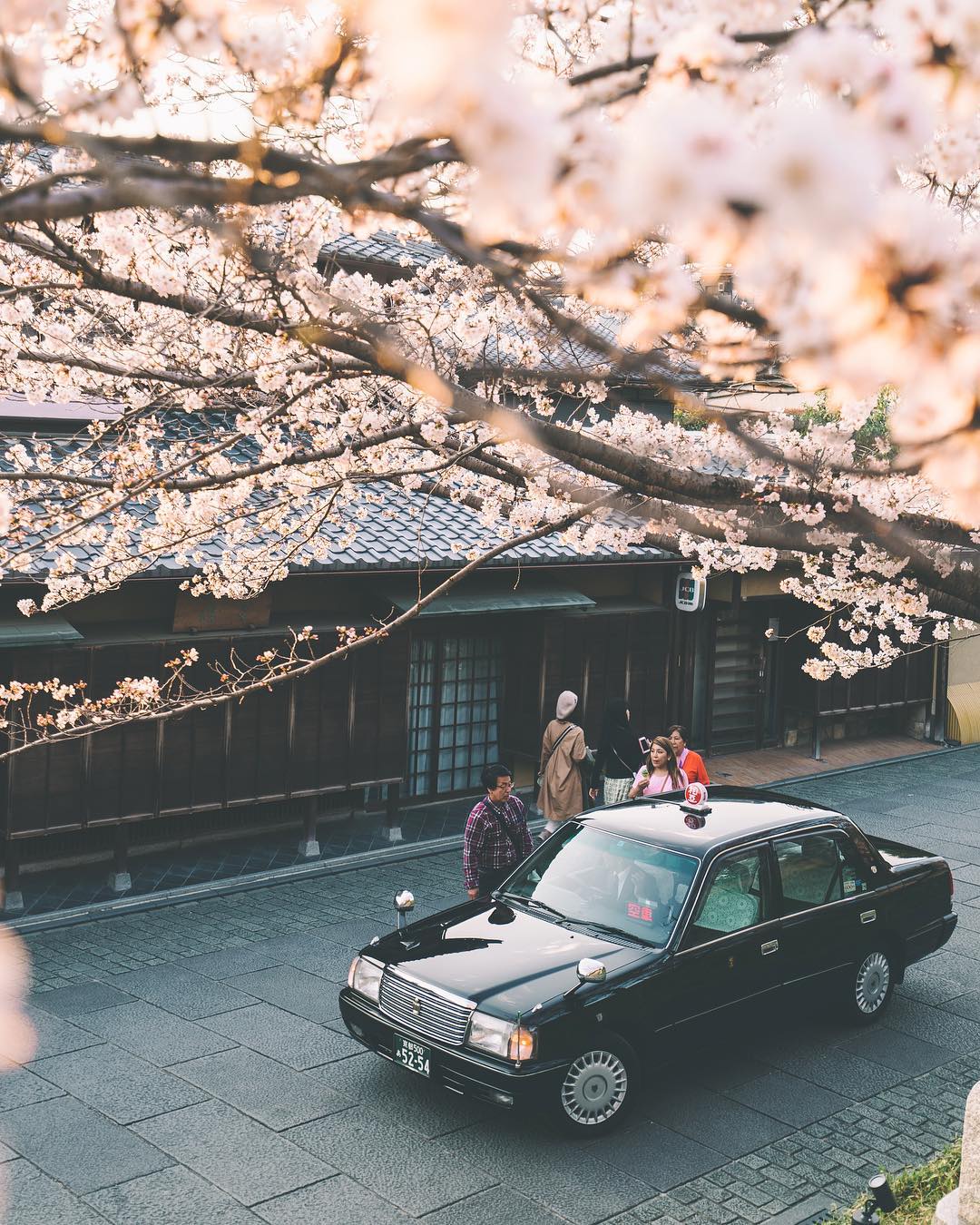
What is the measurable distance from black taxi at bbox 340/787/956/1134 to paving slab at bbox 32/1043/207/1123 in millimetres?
1151

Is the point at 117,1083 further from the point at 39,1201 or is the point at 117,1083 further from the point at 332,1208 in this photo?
the point at 332,1208

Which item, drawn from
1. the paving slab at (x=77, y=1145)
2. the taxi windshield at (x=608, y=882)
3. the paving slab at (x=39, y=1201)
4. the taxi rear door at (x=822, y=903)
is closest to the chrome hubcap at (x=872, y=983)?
the taxi rear door at (x=822, y=903)

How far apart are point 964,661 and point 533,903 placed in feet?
51.0

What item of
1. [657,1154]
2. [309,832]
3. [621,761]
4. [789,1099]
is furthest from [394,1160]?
[309,832]

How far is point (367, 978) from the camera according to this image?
7.05 meters

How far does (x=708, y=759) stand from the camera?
56.7ft

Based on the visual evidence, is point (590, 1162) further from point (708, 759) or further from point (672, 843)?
point (708, 759)

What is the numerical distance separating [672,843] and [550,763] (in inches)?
155

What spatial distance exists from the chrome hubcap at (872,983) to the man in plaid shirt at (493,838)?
2.57 m

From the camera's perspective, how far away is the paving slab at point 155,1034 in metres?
7.52

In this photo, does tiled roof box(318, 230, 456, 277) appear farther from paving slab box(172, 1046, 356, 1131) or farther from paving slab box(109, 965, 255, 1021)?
paving slab box(172, 1046, 356, 1131)

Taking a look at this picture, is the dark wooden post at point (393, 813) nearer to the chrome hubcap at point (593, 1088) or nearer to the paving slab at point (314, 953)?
the paving slab at point (314, 953)

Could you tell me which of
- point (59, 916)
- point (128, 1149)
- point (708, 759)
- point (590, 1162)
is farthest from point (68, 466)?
point (708, 759)

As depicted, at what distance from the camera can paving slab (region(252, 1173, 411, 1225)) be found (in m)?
5.62
